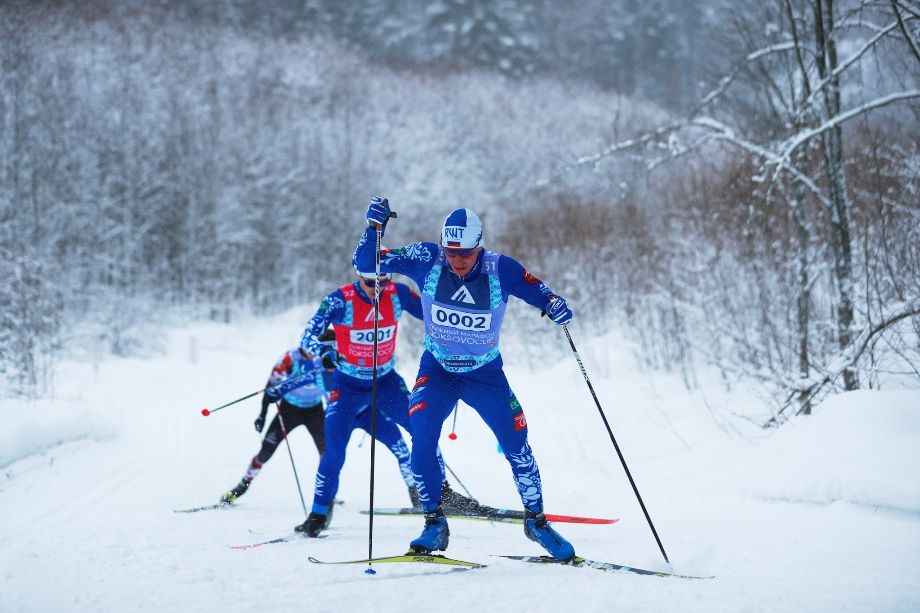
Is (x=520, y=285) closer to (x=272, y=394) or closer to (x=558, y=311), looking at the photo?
(x=558, y=311)

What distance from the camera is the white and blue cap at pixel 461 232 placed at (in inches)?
165

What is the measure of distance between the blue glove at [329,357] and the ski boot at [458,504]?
4.73 feet

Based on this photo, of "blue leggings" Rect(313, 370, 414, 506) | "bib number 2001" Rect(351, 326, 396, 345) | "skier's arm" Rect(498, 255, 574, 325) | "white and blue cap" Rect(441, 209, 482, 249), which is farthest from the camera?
"bib number 2001" Rect(351, 326, 396, 345)

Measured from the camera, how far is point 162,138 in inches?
1467

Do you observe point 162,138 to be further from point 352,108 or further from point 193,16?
point 193,16

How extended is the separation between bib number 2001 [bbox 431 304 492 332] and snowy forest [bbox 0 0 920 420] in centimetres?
334

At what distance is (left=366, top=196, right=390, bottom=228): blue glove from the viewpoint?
4515 millimetres

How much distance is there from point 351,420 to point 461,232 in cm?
235

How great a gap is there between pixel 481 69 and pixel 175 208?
2798cm

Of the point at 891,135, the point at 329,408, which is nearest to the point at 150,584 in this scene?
the point at 329,408

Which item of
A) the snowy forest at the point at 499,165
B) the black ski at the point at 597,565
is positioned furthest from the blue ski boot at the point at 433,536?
the snowy forest at the point at 499,165

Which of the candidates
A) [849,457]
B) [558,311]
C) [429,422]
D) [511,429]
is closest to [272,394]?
[429,422]

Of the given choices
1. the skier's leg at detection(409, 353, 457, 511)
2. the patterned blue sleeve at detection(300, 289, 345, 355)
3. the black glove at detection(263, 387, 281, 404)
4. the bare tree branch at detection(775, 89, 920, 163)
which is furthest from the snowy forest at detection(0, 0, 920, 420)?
the black glove at detection(263, 387, 281, 404)

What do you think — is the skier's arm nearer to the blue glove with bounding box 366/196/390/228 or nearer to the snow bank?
the blue glove with bounding box 366/196/390/228
